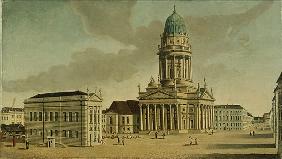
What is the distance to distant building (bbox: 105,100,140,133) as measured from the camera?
8.48 metres

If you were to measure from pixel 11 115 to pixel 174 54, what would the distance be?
2656 mm

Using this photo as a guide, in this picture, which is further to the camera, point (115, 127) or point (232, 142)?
point (115, 127)

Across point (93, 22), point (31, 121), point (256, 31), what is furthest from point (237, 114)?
point (31, 121)

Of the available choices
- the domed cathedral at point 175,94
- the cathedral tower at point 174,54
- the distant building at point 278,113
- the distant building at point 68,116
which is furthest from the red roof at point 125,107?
the distant building at point 278,113

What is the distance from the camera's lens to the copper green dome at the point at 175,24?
8.23 metres

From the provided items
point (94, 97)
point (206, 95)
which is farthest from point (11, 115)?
point (206, 95)

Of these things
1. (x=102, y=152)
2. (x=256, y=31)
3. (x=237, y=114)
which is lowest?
(x=102, y=152)

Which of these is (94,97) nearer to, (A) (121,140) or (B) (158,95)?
(A) (121,140)

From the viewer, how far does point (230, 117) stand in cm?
845

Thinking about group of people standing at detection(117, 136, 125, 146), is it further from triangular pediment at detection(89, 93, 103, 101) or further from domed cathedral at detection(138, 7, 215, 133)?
triangular pediment at detection(89, 93, 103, 101)

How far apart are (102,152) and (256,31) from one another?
9.47ft

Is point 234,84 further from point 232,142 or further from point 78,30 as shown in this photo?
point 78,30

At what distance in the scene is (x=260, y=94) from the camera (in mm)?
8227

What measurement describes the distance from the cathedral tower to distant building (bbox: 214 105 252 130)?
68 centimetres
